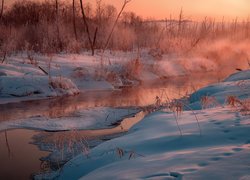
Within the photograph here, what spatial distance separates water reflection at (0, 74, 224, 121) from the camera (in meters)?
8.88

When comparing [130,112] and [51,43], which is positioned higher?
[51,43]

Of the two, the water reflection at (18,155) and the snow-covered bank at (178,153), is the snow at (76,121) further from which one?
the snow-covered bank at (178,153)

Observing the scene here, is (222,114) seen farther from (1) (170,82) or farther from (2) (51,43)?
(2) (51,43)

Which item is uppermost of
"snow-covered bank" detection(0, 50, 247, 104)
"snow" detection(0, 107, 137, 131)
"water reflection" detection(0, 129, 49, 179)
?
"snow-covered bank" detection(0, 50, 247, 104)

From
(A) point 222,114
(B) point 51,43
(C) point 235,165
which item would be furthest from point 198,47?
(C) point 235,165

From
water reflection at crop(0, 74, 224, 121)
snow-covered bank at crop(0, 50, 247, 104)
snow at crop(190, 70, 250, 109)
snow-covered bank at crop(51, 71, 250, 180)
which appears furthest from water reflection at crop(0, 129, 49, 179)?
snow-covered bank at crop(0, 50, 247, 104)

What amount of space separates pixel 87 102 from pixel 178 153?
6.86 m

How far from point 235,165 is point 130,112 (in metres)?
5.81

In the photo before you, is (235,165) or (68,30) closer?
(235,165)

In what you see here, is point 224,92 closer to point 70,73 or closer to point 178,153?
point 178,153

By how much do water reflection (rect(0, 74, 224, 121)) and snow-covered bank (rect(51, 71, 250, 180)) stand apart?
140 inches

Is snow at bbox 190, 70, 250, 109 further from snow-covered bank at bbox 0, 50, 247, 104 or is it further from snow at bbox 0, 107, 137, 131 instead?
snow-covered bank at bbox 0, 50, 247, 104

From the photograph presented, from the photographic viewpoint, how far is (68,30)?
2259 centimetres

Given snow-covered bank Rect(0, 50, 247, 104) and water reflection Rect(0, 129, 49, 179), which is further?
snow-covered bank Rect(0, 50, 247, 104)
